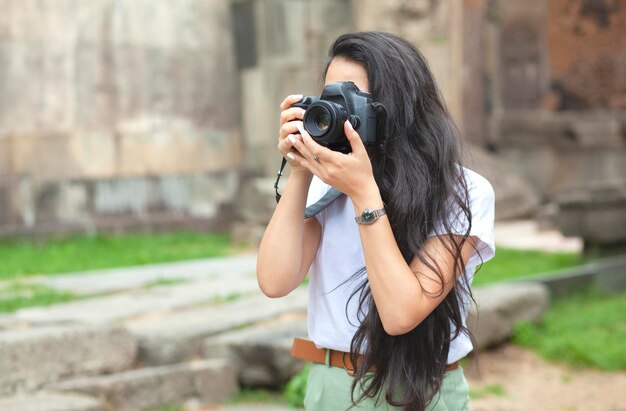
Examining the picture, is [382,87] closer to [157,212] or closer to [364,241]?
[364,241]

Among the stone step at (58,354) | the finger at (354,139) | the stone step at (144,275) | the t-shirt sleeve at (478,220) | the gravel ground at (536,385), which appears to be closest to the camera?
A: the finger at (354,139)

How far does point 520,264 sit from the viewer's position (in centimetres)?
949

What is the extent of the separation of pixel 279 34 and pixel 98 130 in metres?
2.61

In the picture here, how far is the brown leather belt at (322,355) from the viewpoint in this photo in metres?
2.36

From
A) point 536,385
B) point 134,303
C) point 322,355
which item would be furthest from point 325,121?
point 134,303

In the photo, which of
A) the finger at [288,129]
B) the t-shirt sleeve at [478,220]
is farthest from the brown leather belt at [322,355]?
the finger at [288,129]

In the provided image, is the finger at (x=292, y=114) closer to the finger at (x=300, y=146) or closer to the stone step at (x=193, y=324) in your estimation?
the finger at (x=300, y=146)

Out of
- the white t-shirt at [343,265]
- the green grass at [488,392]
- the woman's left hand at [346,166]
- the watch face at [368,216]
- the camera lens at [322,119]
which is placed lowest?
the green grass at [488,392]

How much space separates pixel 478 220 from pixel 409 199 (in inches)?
7.1

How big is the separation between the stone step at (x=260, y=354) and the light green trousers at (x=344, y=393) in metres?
2.56

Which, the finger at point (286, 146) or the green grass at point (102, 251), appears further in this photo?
the green grass at point (102, 251)

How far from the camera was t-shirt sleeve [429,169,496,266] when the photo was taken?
2289mm

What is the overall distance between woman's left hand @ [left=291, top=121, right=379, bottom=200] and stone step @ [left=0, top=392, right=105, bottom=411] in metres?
2.35

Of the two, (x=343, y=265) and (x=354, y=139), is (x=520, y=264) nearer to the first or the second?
(x=343, y=265)
